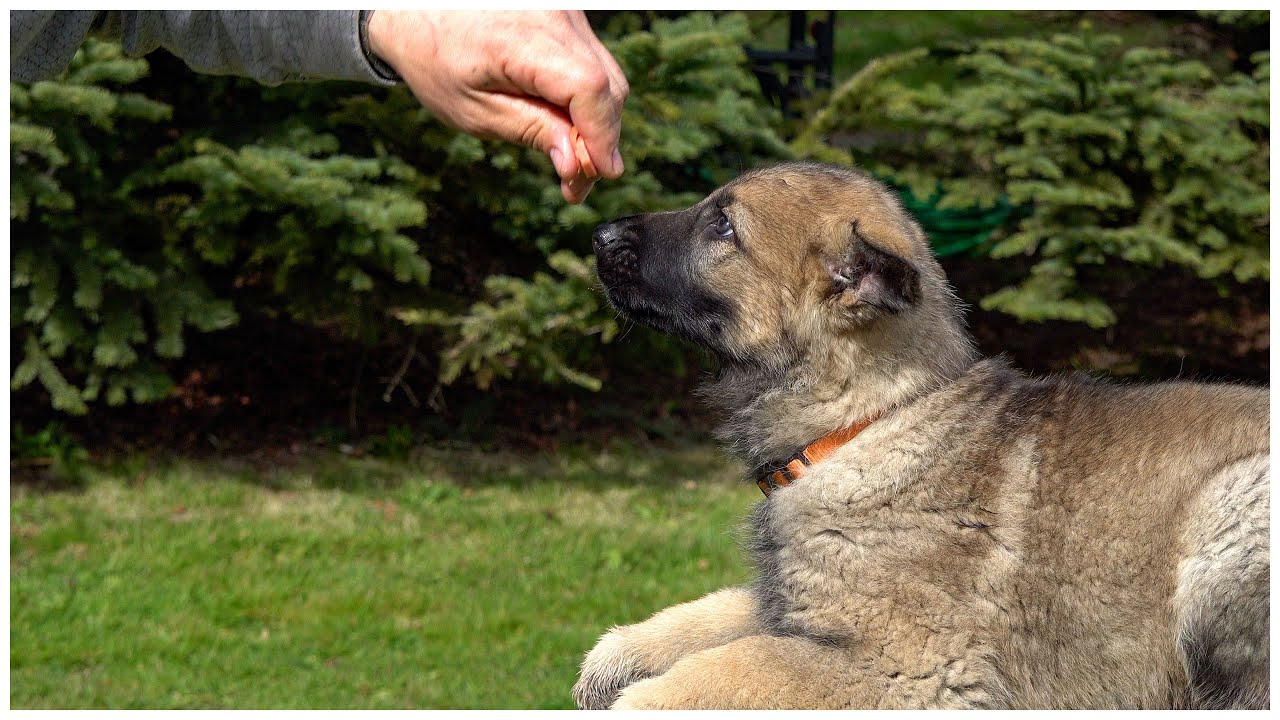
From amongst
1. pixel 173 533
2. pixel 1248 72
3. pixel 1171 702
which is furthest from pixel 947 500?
pixel 1248 72

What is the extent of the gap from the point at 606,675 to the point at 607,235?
3.52ft

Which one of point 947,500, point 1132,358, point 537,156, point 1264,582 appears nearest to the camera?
point 1264,582

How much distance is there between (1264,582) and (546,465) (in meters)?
5.93

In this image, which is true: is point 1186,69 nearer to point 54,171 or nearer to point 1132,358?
point 1132,358

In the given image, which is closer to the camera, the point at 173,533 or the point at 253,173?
the point at 253,173

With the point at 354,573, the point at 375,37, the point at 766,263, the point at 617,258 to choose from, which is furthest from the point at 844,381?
the point at 354,573

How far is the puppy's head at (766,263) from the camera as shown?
10.5 feet

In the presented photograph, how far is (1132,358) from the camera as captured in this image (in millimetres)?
8750

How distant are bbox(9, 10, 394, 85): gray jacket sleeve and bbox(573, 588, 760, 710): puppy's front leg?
52.8 inches

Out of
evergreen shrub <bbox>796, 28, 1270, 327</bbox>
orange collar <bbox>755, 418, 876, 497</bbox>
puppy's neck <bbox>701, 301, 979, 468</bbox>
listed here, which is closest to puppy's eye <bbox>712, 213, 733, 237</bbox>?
puppy's neck <bbox>701, 301, 979, 468</bbox>

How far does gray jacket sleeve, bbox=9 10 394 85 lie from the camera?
106 inches

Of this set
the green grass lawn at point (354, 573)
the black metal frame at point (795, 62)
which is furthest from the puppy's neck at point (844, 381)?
the black metal frame at point (795, 62)

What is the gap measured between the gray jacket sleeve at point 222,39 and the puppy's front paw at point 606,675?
52.8 inches

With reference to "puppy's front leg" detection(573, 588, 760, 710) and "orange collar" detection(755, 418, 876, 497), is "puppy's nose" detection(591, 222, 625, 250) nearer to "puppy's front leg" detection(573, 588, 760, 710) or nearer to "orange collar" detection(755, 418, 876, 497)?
"orange collar" detection(755, 418, 876, 497)
